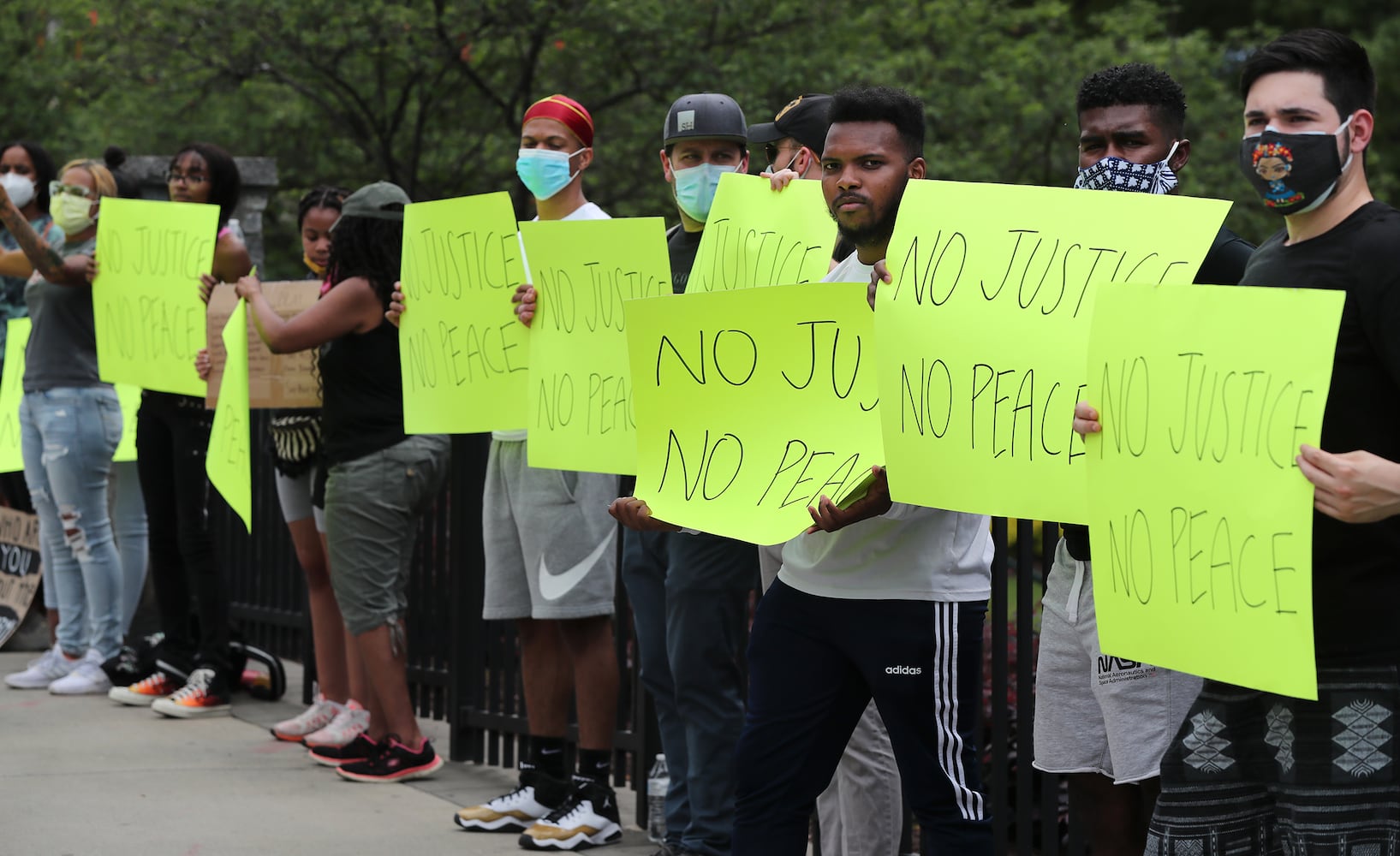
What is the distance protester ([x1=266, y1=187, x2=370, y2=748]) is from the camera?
6.59 m

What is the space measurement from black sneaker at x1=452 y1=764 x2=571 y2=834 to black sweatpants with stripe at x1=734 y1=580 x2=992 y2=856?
6.57 ft

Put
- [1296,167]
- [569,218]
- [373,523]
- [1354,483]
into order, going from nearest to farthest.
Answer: [1354,483] < [1296,167] < [569,218] < [373,523]

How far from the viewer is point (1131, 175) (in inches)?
137

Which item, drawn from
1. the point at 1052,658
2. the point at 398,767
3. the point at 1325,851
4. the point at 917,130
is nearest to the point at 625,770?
the point at 398,767

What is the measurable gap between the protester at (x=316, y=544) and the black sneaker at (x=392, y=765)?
29 cm

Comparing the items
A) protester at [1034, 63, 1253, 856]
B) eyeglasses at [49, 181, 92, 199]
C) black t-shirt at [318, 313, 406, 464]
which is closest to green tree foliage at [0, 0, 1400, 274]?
eyeglasses at [49, 181, 92, 199]

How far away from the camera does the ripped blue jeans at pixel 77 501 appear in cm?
772

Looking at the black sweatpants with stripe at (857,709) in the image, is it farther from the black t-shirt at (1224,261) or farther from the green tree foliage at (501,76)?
the green tree foliage at (501,76)

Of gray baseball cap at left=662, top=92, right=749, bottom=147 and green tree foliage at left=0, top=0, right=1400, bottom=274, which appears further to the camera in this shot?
green tree foliage at left=0, top=0, right=1400, bottom=274

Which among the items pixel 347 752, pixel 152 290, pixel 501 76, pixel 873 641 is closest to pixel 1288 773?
pixel 873 641

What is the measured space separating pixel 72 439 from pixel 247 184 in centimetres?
249

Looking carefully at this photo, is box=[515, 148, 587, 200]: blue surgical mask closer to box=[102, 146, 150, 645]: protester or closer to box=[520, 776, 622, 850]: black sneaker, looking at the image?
box=[520, 776, 622, 850]: black sneaker

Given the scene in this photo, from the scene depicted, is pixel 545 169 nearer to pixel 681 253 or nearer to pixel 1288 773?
pixel 681 253

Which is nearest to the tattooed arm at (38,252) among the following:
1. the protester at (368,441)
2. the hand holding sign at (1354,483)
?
the protester at (368,441)
